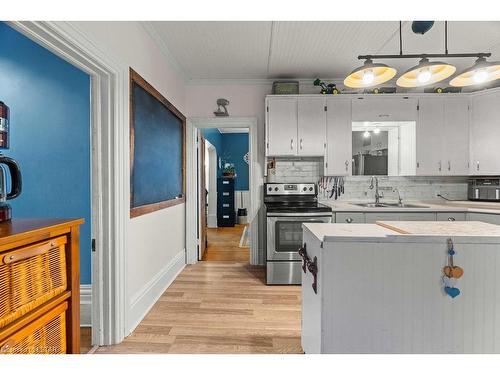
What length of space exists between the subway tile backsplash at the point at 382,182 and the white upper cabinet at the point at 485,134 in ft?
1.25

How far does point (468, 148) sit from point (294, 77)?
2.38 meters

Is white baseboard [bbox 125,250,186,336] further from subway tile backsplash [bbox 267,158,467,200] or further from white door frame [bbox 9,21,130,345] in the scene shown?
subway tile backsplash [bbox 267,158,467,200]

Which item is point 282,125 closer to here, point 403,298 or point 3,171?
point 403,298

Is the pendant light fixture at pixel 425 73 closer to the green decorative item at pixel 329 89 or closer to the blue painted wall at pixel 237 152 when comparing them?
the green decorative item at pixel 329 89

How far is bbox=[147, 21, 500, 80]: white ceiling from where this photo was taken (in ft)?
8.43

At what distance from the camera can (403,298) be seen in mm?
1275

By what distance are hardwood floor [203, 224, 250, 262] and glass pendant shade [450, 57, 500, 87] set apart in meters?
3.31

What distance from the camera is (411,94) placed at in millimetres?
3520

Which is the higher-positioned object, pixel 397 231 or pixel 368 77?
pixel 368 77

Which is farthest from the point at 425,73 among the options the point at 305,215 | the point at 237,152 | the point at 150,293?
the point at 237,152

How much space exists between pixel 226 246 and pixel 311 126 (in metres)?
2.67

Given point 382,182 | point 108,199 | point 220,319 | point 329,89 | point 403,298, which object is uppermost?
point 329,89
